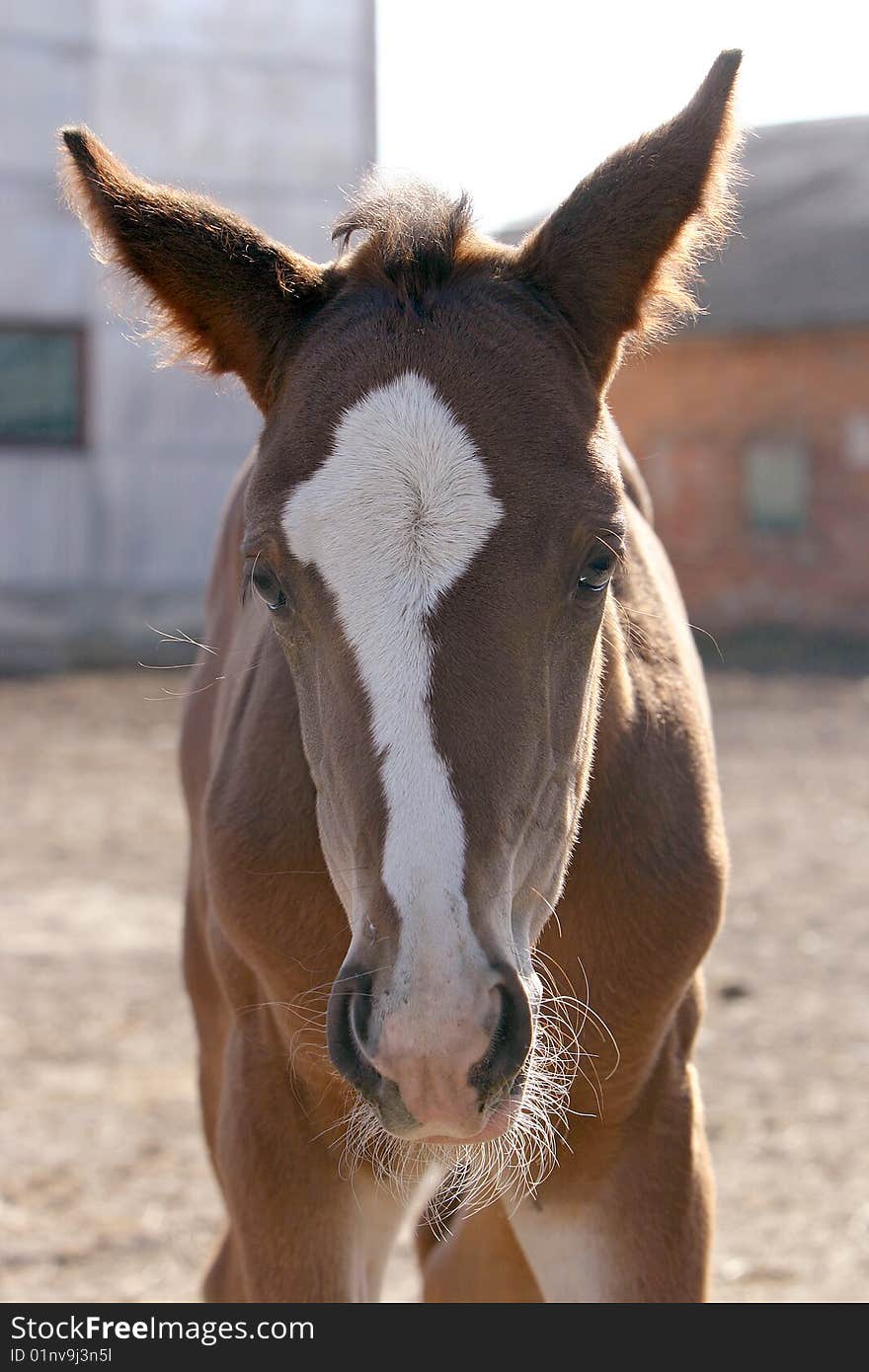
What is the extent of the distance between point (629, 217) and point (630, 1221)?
1.70 m

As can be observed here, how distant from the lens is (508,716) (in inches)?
81.2

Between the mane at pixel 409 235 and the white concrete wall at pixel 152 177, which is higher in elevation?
the white concrete wall at pixel 152 177

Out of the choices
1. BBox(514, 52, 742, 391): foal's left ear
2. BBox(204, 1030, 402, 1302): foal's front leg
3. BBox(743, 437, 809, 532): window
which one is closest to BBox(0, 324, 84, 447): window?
BBox(743, 437, 809, 532): window

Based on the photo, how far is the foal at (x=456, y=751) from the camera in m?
2.00

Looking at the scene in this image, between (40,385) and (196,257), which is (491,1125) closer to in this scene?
(196,257)

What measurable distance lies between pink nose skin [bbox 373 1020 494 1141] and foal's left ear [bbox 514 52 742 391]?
116 cm

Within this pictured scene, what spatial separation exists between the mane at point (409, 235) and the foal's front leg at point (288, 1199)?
1.39 meters

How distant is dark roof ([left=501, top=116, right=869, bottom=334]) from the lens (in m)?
17.5

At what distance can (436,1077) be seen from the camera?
1889mm

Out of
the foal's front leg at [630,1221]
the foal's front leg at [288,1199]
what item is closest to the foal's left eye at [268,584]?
the foal's front leg at [288,1199]

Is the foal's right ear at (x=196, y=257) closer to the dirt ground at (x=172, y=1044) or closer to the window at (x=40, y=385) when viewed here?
the dirt ground at (x=172, y=1044)

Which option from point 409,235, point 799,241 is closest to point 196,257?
point 409,235

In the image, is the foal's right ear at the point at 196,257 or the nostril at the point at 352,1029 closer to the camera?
the nostril at the point at 352,1029

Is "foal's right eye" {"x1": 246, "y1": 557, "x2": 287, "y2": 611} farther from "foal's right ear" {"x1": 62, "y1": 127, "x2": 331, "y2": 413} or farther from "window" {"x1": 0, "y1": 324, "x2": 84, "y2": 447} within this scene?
"window" {"x1": 0, "y1": 324, "x2": 84, "y2": 447}
